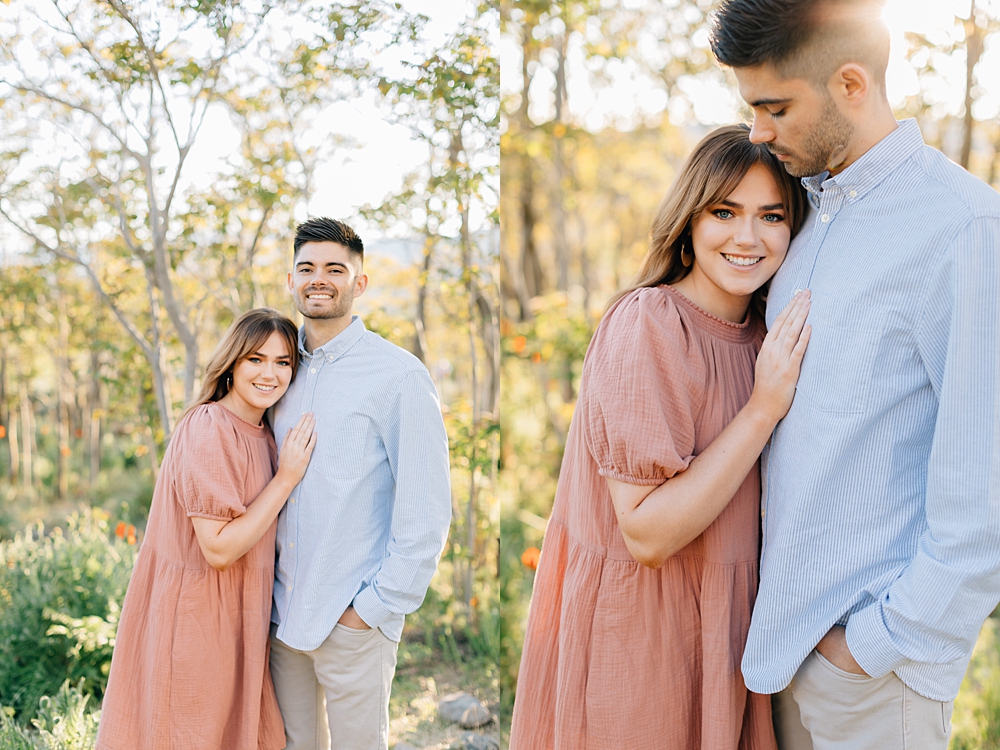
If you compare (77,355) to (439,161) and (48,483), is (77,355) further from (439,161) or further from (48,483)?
(439,161)

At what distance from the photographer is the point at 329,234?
7.82 feet

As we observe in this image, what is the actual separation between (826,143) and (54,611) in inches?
117

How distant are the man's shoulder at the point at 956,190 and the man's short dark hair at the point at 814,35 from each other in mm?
212

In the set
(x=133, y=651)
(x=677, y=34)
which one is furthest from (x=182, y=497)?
(x=677, y=34)

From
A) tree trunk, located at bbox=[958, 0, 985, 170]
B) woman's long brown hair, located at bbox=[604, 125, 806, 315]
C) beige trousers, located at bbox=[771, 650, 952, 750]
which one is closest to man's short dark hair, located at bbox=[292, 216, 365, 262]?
woman's long brown hair, located at bbox=[604, 125, 806, 315]

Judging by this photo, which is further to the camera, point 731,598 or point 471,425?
point 471,425

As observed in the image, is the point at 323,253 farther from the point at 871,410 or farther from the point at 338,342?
the point at 871,410

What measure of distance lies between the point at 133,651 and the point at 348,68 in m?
1.83

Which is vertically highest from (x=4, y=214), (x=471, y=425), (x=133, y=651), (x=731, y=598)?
(x=4, y=214)

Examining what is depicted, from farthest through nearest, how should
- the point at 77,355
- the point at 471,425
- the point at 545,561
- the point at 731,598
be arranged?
the point at 77,355 < the point at 471,425 < the point at 545,561 < the point at 731,598

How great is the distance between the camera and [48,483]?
10.4ft

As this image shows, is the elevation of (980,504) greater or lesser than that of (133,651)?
greater

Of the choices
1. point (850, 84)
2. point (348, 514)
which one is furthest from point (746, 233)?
point (348, 514)

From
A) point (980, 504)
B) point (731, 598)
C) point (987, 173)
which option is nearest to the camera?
point (980, 504)
